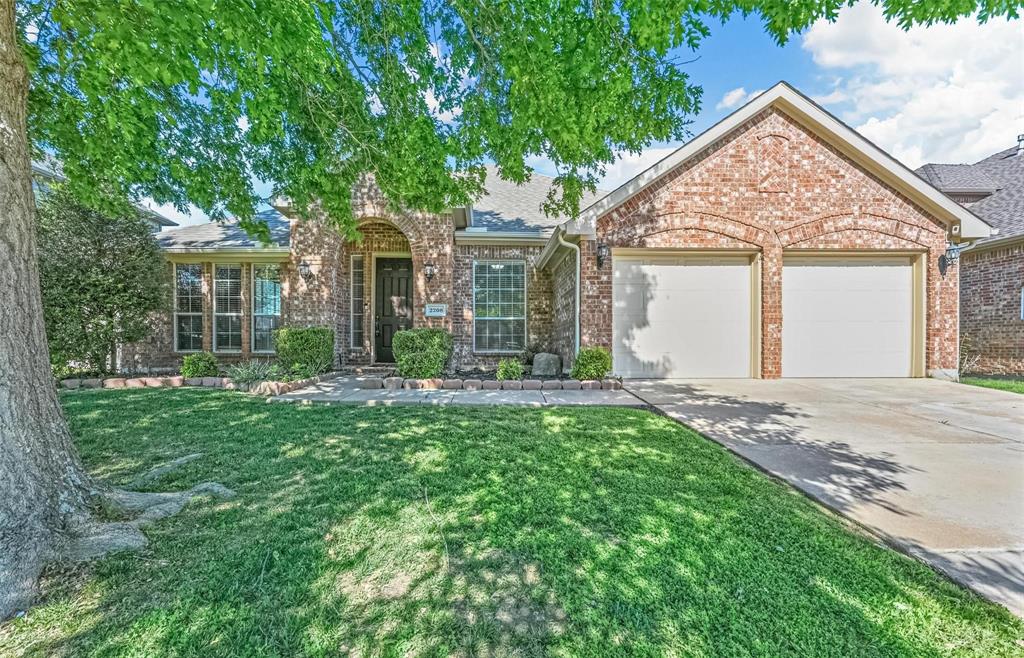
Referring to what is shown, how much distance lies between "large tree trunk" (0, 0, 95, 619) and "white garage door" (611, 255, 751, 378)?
299 inches

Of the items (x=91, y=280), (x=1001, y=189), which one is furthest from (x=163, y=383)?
(x=1001, y=189)

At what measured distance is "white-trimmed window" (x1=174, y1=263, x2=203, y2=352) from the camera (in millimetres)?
10242

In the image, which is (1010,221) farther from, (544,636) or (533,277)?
(544,636)

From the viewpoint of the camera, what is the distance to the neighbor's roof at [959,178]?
1216 centimetres

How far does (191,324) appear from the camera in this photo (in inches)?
406

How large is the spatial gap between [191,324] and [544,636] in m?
11.9

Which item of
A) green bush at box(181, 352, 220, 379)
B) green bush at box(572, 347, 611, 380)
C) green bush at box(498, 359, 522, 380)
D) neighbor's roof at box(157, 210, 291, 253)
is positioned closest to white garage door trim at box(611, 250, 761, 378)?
green bush at box(572, 347, 611, 380)

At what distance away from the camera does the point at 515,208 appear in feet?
37.4

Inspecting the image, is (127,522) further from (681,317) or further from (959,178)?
(959,178)

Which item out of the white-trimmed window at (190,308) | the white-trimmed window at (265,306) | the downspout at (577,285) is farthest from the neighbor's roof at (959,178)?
the white-trimmed window at (190,308)

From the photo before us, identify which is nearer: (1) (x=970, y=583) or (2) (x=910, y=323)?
(1) (x=970, y=583)

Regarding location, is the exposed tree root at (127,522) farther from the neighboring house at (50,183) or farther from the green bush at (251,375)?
the neighboring house at (50,183)

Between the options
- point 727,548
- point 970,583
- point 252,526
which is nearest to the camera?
point 970,583

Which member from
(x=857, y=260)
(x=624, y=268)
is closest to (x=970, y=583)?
(x=624, y=268)
